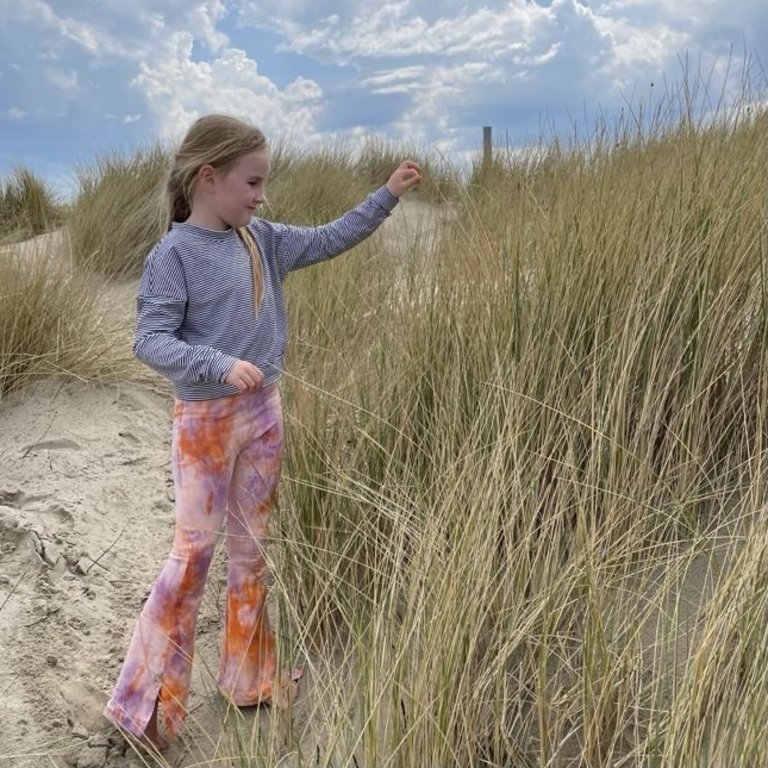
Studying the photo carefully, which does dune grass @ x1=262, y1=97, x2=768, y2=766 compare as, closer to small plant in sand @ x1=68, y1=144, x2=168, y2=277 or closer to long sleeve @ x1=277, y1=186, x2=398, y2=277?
long sleeve @ x1=277, y1=186, x2=398, y2=277

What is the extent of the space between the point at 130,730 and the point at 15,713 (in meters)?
0.36

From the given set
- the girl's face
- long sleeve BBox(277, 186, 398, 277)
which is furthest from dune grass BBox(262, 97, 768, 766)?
the girl's face

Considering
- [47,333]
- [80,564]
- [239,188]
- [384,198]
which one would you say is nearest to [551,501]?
[384,198]

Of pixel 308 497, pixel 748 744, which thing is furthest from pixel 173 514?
pixel 748 744

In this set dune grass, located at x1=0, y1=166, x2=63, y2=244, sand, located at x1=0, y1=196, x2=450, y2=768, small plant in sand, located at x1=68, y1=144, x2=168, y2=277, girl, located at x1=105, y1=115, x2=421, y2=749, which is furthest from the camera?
dune grass, located at x1=0, y1=166, x2=63, y2=244

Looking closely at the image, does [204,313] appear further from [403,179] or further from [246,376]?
[403,179]

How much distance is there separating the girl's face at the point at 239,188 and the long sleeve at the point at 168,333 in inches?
6.3

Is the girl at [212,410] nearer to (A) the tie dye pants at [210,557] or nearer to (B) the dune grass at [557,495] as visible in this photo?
(A) the tie dye pants at [210,557]

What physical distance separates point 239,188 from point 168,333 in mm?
369

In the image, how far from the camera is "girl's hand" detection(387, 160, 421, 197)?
217cm

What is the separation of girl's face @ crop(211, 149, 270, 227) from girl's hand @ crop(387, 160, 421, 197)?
0.39 m

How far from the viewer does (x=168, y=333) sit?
71.4 inches

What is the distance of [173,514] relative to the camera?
10.1 ft

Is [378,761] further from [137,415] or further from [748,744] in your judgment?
[137,415]
